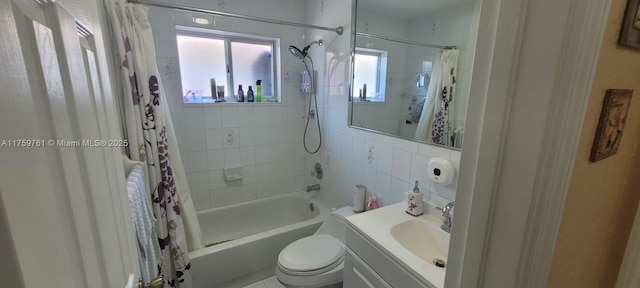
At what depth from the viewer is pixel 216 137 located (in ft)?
7.85

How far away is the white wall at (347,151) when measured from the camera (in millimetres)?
1518

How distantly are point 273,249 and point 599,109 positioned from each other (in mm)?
2079

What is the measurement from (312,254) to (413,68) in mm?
1383

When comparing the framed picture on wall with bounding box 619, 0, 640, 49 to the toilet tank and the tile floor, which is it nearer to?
the toilet tank

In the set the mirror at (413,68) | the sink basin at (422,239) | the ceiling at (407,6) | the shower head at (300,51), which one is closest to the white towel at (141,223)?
the sink basin at (422,239)

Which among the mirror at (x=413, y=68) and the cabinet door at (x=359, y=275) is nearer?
the cabinet door at (x=359, y=275)

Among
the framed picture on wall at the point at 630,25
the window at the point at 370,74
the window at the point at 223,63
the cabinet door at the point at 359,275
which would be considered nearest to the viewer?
the framed picture on wall at the point at 630,25

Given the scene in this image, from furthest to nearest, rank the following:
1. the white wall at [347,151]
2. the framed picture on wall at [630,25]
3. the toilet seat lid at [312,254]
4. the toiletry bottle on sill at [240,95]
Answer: the toiletry bottle on sill at [240,95], the toilet seat lid at [312,254], the white wall at [347,151], the framed picture on wall at [630,25]

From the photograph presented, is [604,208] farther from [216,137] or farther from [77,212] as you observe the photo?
[216,137]

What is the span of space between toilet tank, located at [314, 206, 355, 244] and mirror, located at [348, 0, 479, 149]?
659 millimetres

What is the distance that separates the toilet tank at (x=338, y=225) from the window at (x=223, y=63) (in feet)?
4.45

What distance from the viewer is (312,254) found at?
1753 millimetres

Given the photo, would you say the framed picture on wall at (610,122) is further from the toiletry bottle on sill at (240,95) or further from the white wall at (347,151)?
the toiletry bottle on sill at (240,95)

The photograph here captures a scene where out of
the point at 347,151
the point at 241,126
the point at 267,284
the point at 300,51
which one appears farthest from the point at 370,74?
the point at 267,284
